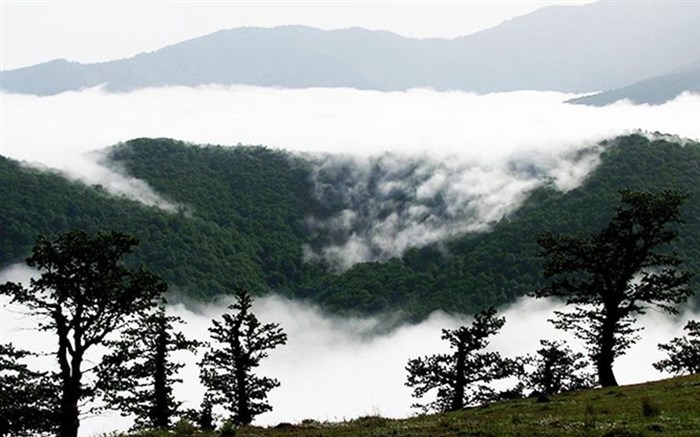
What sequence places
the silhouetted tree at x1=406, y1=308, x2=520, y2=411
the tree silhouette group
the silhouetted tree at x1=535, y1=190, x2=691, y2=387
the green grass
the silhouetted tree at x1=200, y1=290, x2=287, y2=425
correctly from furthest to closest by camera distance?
1. the silhouetted tree at x1=406, y1=308, x2=520, y2=411
2. the silhouetted tree at x1=200, y1=290, x2=287, y2=425
3. the silhouetted tree at x1=535, y1=190, x2=691, y2=387
4. the tree silhouette group
5. the green grass

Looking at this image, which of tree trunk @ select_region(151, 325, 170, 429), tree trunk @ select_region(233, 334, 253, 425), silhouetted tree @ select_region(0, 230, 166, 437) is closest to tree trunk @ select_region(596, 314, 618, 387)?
tree trunk @ select_region(233, 334, 253, 425)

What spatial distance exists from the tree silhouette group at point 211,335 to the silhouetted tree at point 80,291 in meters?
0.07

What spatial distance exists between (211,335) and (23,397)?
20082mm

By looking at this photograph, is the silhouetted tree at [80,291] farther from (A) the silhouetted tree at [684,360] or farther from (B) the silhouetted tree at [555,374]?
(A) the silhouetted tree at [684,360]

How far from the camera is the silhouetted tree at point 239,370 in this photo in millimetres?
61344

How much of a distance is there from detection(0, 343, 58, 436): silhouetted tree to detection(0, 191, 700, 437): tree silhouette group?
8 centimetres

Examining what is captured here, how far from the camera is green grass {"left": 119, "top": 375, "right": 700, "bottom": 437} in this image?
23.6m

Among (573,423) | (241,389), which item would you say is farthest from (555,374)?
(573,423)

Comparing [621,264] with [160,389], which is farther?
[160,389]

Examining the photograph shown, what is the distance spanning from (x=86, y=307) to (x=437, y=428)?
22.9 metres

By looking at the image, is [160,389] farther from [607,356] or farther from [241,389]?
[607,356]

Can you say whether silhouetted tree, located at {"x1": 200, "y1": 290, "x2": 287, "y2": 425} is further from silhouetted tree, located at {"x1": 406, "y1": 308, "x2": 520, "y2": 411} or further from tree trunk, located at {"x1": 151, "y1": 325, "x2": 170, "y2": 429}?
silhouetted tree, located at {"x1": 406, "y1": 308, "x2": 520, "y2": 411}

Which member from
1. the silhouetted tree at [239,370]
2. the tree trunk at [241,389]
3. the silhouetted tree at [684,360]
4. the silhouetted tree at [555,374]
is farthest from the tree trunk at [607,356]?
the tree trunk at [241,389]

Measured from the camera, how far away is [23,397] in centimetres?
4166
